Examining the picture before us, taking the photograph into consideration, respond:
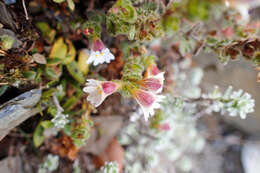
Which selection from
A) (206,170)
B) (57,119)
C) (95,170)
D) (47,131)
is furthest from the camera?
(206,170)

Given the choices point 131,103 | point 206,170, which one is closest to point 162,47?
point 131,103

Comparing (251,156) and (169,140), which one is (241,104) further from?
(251,156)

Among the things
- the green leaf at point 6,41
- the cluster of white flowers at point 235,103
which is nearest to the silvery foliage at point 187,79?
the cluster of white flowers at point 235,103

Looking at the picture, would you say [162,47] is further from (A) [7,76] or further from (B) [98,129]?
(A) [7,76]

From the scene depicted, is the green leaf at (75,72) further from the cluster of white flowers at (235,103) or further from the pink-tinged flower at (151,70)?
the cluster of white flowers at (235,103)

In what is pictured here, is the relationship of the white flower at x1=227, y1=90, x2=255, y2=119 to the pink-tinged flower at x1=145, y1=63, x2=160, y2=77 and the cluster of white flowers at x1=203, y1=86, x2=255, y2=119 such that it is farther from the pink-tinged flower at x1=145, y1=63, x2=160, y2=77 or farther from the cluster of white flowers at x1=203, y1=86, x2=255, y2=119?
the pink-tinged flower at x1=145, y1=63, x2=160, y2=77

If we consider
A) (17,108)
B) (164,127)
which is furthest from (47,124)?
(164,127)

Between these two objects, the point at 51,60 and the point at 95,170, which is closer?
the point at 51,60
